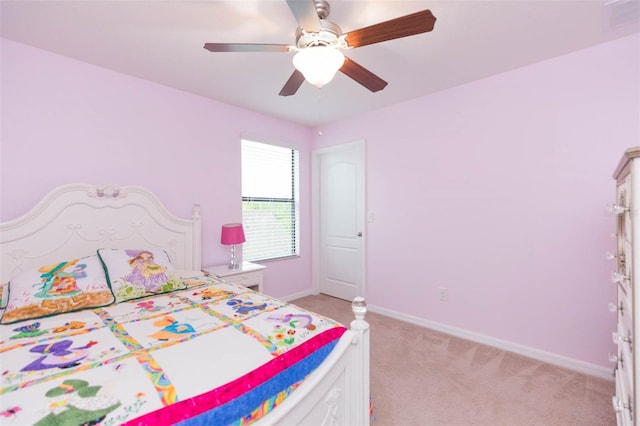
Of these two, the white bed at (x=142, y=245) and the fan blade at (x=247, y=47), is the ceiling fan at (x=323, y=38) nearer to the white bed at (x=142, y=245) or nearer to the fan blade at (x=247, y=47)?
the fan blade at (x=247, y=47)

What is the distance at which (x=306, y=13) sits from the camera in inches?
51.0

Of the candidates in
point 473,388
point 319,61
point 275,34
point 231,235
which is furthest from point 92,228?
point 473,388

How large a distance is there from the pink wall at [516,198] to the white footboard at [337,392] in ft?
5.93

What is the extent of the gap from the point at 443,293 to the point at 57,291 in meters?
3.03

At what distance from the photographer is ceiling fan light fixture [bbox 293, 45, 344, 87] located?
1463 millimetres

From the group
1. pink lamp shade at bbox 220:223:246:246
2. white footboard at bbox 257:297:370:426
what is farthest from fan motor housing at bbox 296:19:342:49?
pink lamp shade at bbox 220:223:246:246

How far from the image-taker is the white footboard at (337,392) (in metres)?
1.01

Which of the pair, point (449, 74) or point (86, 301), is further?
point (449, 74)

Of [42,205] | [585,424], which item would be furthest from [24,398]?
[585,424]

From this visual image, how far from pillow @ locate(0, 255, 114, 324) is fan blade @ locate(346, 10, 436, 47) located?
2030mm

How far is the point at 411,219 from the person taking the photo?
3191mm

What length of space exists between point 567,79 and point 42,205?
398 cm

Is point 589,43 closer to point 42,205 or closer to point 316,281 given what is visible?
point 316,281

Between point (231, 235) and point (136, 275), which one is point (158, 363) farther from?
point (231, 235)
